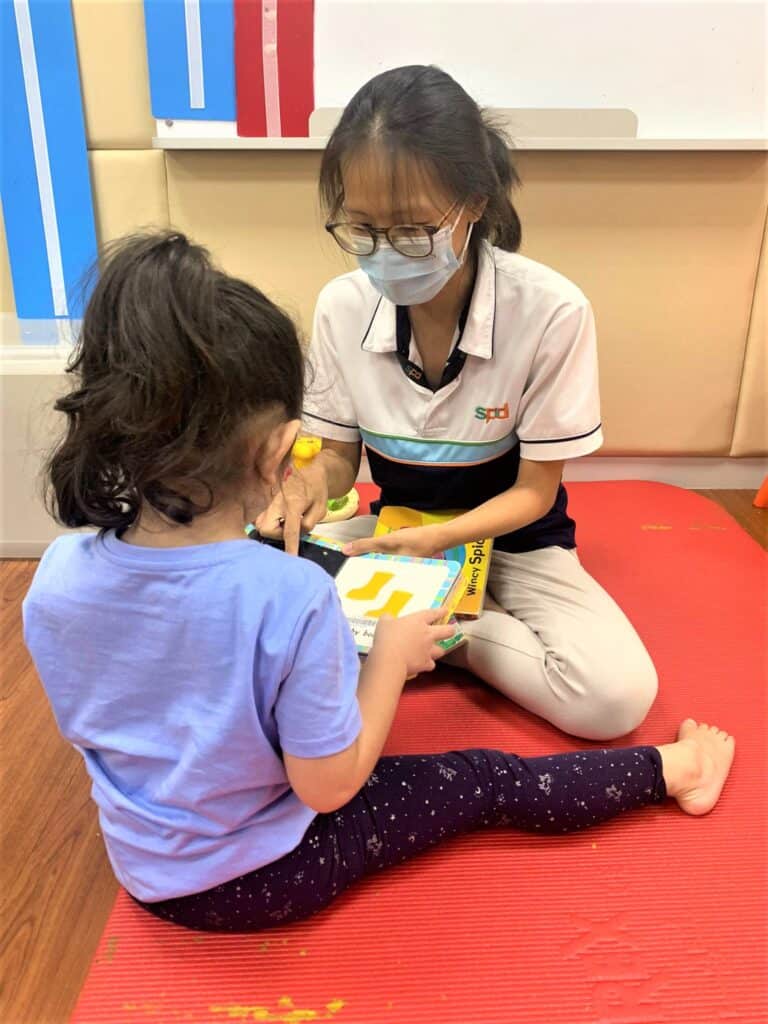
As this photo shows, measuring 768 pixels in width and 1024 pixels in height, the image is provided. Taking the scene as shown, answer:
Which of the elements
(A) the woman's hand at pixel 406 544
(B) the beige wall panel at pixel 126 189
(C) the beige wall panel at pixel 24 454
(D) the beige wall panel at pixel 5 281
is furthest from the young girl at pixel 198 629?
(D) the beige wall panel at pixel 5 281

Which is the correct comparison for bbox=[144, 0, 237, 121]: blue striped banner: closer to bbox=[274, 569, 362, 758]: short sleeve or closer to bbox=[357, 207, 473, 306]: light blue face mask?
bbox=[357, 207, 473, 306]: light blue face mask

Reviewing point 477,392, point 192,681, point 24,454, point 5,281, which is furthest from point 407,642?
point 5,281

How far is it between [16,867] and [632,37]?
5.59ft

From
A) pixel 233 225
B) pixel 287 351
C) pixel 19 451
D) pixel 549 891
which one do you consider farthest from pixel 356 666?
pixel 233 225

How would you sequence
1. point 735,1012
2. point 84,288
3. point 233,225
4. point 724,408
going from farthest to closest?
point 724,408
point 233,225
point 735,1012
point 84,288

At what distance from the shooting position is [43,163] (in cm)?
160

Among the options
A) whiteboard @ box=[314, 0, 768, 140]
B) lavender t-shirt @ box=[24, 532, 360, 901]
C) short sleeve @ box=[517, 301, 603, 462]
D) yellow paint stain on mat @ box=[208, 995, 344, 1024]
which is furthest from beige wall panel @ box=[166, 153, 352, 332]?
yellow paint stain on mat @ box=[208, 995, 344, 1024]

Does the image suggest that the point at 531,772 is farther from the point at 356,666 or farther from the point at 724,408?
the point at 724,408

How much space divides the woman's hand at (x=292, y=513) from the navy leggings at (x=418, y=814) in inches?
13.1

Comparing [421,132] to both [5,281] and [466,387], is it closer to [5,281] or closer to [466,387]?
[466,387]

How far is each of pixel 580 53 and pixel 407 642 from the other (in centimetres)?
133

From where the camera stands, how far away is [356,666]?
0.65 meters

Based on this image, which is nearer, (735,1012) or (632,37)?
(735,1012)

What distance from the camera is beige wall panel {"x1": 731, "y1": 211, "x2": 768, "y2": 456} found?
67.3 inches
